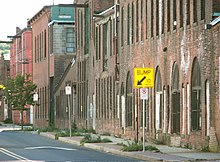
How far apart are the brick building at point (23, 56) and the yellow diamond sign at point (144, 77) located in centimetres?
5811

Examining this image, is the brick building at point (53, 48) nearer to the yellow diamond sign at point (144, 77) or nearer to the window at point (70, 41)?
the window at point (70, 41)

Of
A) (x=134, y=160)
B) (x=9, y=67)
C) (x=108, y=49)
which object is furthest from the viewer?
(x=9, y=67)

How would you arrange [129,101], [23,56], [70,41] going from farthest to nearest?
1. [23,56]
2. [70,41]
3. [129,101]

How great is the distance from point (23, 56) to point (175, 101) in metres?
58.6

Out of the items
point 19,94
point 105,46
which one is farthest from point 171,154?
point 19,94

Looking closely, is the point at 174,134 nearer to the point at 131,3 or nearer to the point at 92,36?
the point at 131,3

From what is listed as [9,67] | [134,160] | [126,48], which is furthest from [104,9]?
[9,67]

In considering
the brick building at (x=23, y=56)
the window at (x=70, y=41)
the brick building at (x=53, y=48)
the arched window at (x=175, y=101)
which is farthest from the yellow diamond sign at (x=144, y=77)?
the brick building at (x=23, y=56)

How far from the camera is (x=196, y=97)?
1288 inches

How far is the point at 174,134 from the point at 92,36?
71.5 ft

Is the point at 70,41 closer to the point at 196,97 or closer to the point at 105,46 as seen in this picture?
the point at 105,46

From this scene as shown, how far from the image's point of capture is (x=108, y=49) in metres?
51.8

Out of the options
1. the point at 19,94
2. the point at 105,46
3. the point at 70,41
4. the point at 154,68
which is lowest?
the point at 19,94

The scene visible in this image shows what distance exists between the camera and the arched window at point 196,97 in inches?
1272
